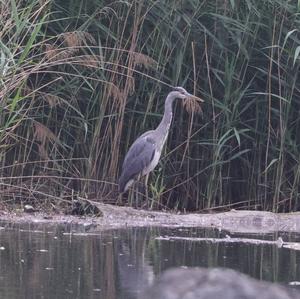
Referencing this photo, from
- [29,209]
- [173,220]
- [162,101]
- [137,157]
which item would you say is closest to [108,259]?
[173,220]

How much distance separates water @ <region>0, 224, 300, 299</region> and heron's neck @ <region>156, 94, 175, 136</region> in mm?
1474

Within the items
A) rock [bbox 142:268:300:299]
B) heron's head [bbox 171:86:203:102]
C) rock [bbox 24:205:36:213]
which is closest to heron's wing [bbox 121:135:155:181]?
heron's head [bbox 171:86:203:102]

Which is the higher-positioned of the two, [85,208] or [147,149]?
[147,149]

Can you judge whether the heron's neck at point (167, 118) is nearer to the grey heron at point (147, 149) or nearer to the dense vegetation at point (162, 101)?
the grey heron at point (147, 149)

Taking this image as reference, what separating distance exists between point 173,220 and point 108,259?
2.12 meters

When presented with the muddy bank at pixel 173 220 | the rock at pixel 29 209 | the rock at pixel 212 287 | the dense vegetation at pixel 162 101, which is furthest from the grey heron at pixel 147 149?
the rock at pixel 212 287

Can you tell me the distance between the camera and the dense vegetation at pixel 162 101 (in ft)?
25.7

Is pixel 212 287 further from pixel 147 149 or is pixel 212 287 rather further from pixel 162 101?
pixel 162 101

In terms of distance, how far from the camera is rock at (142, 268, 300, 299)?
1.23 m

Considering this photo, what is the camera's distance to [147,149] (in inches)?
302

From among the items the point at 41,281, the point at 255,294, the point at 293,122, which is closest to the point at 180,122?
the point at 293,122

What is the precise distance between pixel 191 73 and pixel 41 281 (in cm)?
463

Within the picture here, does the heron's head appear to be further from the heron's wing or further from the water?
the water

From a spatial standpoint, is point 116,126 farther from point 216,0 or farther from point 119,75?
point 216,0
